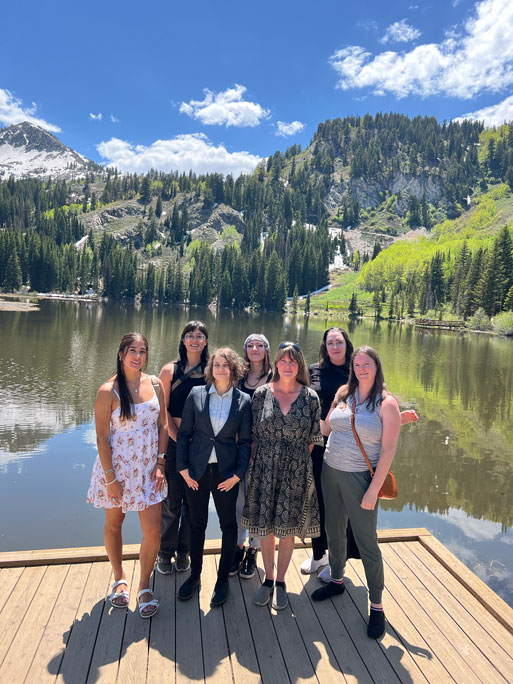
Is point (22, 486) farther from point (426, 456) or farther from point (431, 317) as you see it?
point (431, 317)

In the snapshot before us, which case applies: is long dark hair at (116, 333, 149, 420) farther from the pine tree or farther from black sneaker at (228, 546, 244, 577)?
the pine tree

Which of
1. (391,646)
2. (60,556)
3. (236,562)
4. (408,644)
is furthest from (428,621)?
(60,556)

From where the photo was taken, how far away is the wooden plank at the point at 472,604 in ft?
11.6

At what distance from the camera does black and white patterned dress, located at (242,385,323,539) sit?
3.75 meters

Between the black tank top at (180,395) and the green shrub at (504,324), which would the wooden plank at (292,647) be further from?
the green shrub at (504,324)

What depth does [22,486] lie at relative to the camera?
865cm

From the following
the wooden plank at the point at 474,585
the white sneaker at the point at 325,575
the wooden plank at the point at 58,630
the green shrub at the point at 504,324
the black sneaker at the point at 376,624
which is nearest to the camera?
the wooden plank at the point at 58,630

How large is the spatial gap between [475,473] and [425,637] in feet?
28.1

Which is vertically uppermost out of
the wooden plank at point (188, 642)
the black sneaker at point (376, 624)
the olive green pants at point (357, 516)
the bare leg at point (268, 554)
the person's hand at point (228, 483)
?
the person's hand at point (228, 483)

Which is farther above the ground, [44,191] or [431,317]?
[44,191]

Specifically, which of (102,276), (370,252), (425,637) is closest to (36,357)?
(425,637)

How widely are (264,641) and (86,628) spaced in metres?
1.46

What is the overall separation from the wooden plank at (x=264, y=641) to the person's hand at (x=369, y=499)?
1.31 meters

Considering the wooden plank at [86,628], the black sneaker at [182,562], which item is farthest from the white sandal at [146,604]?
the black sneaker at [182,562]
